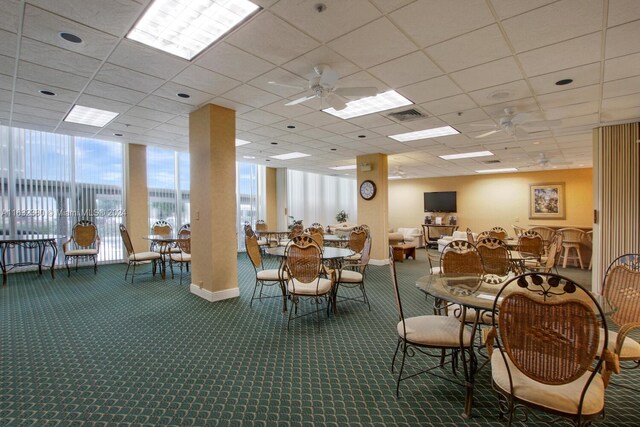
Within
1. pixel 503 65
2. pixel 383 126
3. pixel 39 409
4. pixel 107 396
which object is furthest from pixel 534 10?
pixel 39 409

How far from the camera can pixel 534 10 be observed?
2395 millimetres

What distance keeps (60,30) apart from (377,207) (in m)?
6.80

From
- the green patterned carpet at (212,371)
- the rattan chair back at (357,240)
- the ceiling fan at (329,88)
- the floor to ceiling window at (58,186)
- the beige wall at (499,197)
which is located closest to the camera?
the green patterned carpet at (212,371)

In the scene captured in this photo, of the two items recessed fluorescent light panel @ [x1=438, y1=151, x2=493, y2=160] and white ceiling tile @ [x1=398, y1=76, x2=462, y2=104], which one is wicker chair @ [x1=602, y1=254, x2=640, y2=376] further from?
recessed fluorescent light panel @ [x1=438, y1=151, x2=493, y2=160]

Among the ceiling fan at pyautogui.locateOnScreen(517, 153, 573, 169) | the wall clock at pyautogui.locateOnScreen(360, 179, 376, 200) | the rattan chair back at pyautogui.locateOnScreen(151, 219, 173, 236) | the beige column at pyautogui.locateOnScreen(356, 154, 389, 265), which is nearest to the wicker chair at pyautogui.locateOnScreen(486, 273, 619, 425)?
the beige column at pyautogui.locateOnScreen(356, 154, 389, 265)

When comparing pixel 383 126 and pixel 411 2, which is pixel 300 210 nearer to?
pixel 383 126

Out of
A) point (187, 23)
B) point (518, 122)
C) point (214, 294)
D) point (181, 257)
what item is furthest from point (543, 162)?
point (181, 257)

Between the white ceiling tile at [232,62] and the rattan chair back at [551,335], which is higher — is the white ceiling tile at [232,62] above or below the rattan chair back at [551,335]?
above

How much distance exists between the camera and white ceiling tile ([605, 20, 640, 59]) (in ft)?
8.52

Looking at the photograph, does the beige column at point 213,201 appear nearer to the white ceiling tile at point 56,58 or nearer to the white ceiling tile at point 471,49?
the white ceiling tile at point 56,58

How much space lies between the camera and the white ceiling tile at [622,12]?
2297mm

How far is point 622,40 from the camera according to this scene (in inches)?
109

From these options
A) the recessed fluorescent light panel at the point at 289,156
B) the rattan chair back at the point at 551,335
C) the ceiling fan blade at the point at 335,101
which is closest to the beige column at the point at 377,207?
the recessed fluorescent light panel at the point at 289,156

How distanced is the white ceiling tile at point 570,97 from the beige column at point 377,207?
161 inches
